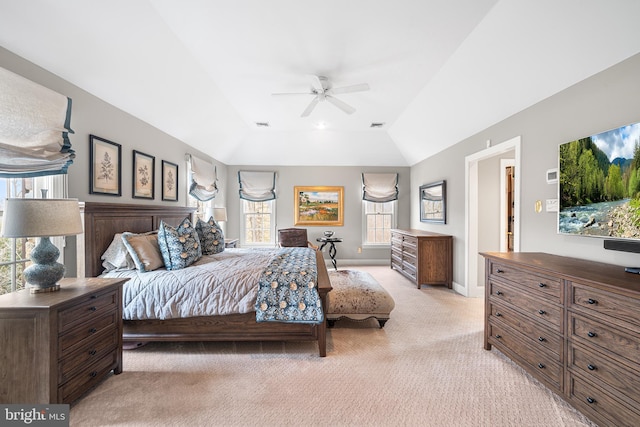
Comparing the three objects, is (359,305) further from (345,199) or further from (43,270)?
(345,199)

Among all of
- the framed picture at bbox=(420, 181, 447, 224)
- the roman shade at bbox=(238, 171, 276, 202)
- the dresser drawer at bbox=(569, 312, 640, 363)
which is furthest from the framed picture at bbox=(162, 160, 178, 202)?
the dresser drawer at bbox=(569, 312, 640, 363)

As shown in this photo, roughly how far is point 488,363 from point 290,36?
347 cm

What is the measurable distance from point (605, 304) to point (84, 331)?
323cm

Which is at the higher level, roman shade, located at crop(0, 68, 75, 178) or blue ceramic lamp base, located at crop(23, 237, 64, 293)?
roman shade, located at crop(0, 68, 75, 178)

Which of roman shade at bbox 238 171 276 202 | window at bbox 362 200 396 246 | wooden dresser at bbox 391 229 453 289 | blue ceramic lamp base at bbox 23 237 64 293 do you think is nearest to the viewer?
blue ceramic lamp base at bbox 23 237 64 293

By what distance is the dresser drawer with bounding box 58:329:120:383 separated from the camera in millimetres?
1707

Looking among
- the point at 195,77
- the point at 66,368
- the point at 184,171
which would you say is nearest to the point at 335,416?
the point at 66,368

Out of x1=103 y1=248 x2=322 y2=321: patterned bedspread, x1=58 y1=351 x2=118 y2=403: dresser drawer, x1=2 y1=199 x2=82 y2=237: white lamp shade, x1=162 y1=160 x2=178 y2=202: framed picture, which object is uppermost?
x1=162 y1=160 x2=178 y2=202: framed picture

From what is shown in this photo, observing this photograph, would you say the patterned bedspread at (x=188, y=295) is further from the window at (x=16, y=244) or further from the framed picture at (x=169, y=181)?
the framed picture at (x=169, y=181)

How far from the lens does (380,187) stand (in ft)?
22.0

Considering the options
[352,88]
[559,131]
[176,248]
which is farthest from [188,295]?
[559,131]

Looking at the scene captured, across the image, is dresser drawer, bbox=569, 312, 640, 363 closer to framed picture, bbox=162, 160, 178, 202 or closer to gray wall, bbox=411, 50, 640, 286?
gray wall, bbox=411, 50, 640, 286

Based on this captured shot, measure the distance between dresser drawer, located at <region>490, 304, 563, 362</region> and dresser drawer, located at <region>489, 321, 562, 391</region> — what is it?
43 millimetres

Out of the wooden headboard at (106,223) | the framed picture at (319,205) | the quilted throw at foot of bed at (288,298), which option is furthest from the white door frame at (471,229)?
the wooden headboard at (106,223)
